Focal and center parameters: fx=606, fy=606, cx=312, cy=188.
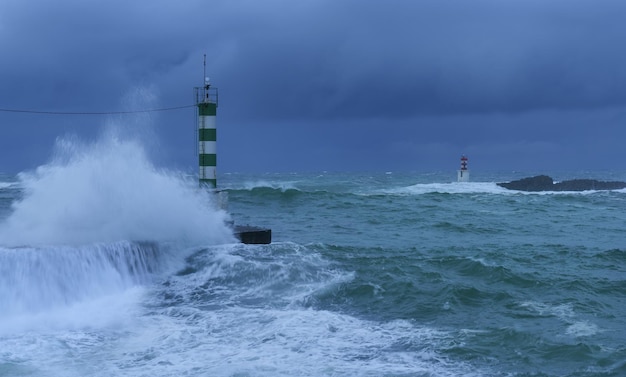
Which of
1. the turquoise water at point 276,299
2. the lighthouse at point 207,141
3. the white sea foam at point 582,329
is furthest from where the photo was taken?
the lighthouse at point 207,141

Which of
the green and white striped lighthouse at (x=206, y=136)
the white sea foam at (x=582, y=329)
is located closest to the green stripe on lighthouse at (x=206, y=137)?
the green and white striped lighthouse at (x=206, y=136)

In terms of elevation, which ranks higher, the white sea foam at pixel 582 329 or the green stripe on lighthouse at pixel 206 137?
the green stripe on lighthouse at pixel 206 137

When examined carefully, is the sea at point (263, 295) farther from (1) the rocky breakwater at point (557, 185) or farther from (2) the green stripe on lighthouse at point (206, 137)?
(1) the rocky breakwater at point (557, 185)

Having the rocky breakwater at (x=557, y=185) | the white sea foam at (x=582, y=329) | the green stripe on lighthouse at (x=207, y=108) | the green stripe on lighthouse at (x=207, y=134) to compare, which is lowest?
the white sea foam at (x=582, y=329)

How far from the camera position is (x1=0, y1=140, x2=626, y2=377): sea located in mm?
5449

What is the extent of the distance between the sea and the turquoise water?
0.03 m

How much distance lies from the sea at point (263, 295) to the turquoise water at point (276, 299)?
27 millimetres

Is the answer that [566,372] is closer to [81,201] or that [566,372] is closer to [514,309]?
[514,309]

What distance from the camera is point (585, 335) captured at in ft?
20.2

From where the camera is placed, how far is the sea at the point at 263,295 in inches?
215

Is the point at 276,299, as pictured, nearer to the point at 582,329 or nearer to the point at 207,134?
the point at 582,329

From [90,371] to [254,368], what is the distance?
1387 mm

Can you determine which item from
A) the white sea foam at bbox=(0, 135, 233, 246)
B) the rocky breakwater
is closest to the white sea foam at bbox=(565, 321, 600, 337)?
the white sea foam at bbox=(0, 135, 233, 246)

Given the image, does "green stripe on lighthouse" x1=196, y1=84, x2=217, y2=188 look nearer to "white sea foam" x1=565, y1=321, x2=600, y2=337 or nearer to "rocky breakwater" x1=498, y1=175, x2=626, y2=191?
"white sea foam" x1=565, y1=321, x2=600, y2=337
